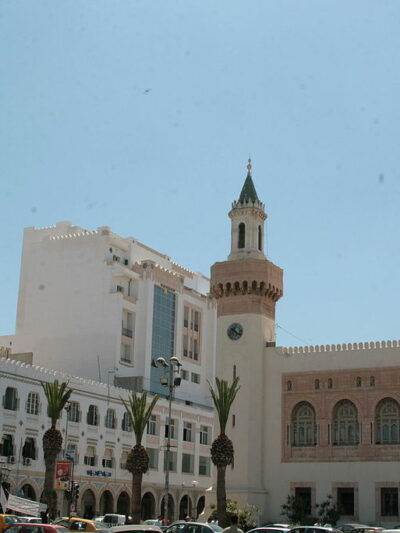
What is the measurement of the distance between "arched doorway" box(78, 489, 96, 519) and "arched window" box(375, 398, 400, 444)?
18903mm

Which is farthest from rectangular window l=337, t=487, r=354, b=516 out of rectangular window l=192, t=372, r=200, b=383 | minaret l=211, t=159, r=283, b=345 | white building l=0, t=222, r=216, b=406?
rectangular window l=192, t=372, r=200, b=383

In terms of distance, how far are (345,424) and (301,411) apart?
245cm

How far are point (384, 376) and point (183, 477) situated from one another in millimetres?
23731

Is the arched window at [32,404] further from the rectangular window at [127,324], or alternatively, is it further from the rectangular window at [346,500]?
the rectangular window at [127,324]

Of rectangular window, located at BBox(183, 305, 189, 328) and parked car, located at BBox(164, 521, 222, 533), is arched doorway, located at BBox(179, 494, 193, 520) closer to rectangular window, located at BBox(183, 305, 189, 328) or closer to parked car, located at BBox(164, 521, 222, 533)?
rectangular window, located at BBox(183, 305, 189, 328)

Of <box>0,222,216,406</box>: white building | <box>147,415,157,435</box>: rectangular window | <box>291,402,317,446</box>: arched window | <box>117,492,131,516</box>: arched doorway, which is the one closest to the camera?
<box>291,402,317,446</box>: arched window

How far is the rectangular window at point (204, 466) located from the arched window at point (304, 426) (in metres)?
21.6

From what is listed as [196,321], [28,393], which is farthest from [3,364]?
[196,321]

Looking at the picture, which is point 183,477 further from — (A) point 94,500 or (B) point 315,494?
(B) point 315,494

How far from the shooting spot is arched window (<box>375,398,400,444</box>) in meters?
40.2

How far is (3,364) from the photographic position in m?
45.3

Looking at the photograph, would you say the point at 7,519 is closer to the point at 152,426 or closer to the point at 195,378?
the point at 152,426

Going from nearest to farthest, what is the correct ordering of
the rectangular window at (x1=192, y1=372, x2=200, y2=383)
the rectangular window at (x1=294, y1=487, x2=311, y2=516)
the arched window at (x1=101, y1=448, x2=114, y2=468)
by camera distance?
the rectangular window at (x1=294, y1=487, x2=311, y2=516)
the arched window at (x1=101, y1=448, x2=114, y2=468)
the rectangular window at (x1=192, y1=372, x2=200, y2=383)

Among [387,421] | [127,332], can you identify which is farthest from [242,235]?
[127,332]
